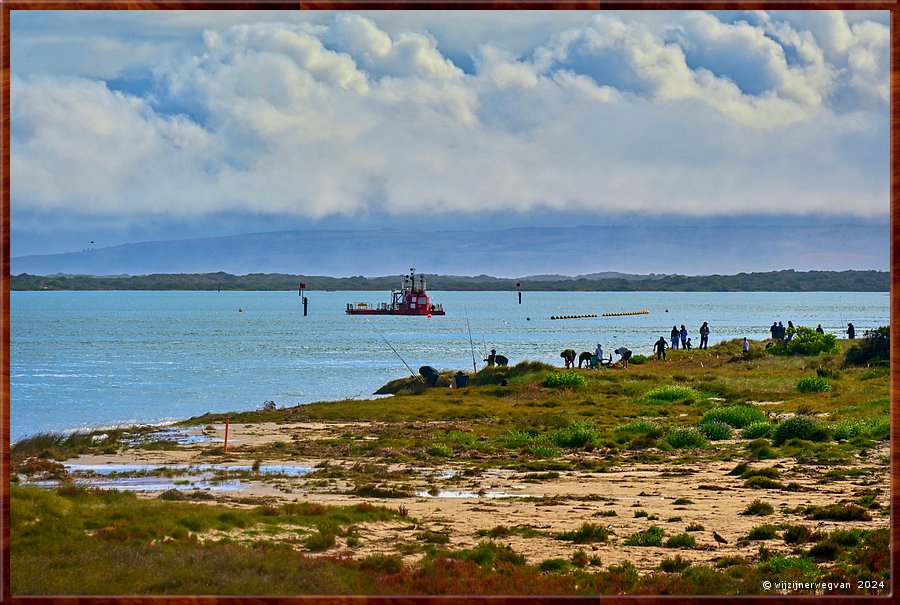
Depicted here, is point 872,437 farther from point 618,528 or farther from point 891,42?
point 891,42

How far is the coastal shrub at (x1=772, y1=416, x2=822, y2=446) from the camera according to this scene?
2612cm

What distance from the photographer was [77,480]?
73.1 ft

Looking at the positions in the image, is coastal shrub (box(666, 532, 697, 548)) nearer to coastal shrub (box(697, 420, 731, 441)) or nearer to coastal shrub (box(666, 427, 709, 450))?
coastal shrub (box(666, 427, 709, 450))

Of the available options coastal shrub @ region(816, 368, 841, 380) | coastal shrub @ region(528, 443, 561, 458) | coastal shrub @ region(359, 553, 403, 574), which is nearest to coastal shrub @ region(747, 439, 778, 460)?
coastal shrub @ region(528, 443, 561, 458)

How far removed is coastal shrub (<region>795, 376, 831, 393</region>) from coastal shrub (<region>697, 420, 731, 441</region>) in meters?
8.58

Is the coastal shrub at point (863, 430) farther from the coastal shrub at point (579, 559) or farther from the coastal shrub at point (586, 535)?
the coastal shrub at point (579, 559)

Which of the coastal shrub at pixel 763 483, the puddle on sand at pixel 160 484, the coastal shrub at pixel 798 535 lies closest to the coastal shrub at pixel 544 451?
the coastal shrub at pixel 763 483

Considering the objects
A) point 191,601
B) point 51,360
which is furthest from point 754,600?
point 51,360

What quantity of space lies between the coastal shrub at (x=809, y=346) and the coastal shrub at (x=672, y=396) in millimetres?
15385

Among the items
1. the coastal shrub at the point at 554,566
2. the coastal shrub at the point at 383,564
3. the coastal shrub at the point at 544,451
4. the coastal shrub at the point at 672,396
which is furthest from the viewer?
the coastal shrub at the point at 672,396

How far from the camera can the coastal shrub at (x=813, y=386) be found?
119ft

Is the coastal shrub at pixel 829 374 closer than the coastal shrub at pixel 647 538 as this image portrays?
No

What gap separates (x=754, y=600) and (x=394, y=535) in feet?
27.5

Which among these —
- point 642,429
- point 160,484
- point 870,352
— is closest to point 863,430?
point 642,429
